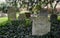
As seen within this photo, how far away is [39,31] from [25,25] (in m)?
1.34

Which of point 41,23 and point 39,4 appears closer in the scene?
point 41,23

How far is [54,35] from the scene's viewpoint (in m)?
5.06

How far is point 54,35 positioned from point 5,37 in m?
1.41

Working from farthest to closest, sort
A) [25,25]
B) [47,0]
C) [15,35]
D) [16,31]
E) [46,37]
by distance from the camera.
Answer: [47,0], [25,25], [16,31], [15,35], [46,37]

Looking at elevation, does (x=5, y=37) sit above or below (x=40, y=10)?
below

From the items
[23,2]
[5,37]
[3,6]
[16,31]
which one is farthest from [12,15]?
[3,6]

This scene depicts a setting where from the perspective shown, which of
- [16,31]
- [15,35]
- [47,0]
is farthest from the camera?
[47,0]

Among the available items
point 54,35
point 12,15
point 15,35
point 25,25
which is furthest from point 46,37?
point 12,15

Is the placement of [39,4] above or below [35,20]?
above

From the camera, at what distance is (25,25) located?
20.7 ft

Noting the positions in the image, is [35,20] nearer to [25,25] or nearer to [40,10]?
[25,25]

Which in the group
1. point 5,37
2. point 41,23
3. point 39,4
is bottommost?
point 5,37

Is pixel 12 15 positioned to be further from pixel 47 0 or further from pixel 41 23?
pixel 41 23

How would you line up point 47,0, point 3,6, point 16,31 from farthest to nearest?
1. point 3,6
2. point 47,0
3. point 16,31
